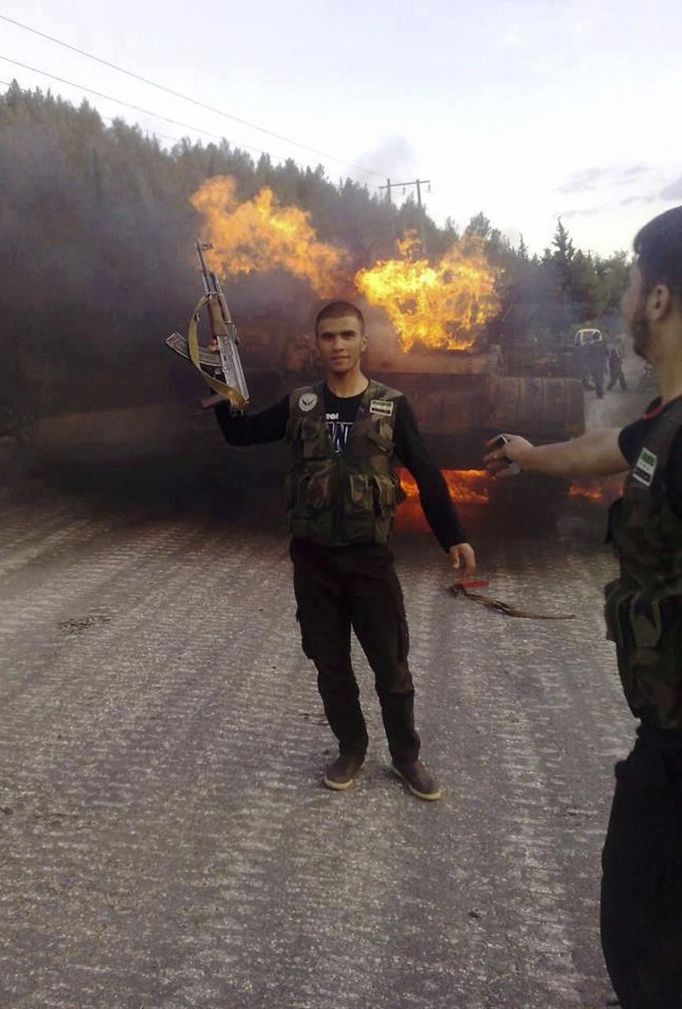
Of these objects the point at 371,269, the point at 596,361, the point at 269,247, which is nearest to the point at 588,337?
the point at 596,361

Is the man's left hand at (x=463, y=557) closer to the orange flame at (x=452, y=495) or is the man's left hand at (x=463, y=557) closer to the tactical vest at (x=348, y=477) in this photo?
the tactical vest at (x=348, y=477)

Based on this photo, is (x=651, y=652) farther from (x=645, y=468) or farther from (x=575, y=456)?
(x=575, y=456)

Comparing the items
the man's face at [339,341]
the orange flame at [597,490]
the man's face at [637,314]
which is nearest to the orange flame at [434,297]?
the orange flame at [597,490]

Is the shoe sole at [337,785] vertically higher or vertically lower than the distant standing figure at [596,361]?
lower

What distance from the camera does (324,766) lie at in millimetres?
3215

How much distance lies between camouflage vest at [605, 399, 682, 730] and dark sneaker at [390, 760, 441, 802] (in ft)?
5.07

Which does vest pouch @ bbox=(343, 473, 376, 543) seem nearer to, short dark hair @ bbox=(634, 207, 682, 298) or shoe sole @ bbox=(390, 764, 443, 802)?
shoe sole @ bbox=(390, 764, 443, 802)

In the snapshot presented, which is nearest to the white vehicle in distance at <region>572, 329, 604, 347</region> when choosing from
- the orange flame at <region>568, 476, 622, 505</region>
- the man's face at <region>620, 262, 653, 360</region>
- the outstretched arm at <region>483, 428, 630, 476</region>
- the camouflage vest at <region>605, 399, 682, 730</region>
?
the orange flame at <region>568, 476, 622, 505</region>

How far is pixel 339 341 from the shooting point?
9.23 feet

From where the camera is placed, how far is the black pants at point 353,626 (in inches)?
113

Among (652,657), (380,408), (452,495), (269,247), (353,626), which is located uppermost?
(269,247)

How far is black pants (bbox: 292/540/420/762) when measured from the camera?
2.87m

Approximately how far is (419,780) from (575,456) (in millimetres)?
1632

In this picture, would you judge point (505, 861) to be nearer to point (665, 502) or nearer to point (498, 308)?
point (665, 502)
